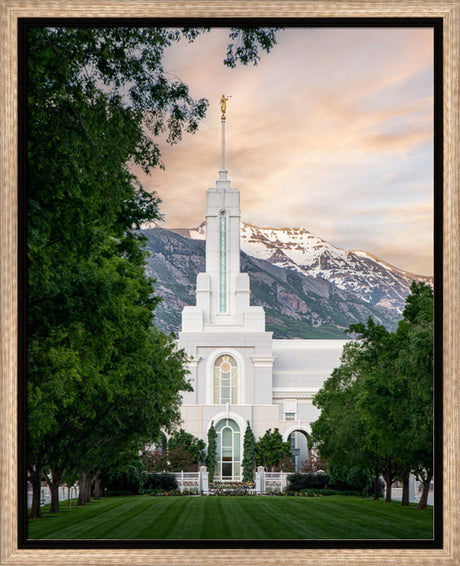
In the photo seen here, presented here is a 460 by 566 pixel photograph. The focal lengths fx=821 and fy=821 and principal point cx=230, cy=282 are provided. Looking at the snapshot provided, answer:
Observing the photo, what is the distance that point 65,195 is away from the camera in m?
9.60

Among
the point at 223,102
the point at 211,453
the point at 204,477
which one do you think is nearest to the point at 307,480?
the point at 204,477

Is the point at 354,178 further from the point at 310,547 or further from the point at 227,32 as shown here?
the point at 310,547

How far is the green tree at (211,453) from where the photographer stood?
30.2 m

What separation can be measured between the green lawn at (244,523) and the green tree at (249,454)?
51.7ft

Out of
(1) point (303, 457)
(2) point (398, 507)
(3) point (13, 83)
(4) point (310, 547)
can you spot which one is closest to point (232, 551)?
(4) point (310, 547)

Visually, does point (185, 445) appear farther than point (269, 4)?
Yes

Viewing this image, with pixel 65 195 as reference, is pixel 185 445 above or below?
below

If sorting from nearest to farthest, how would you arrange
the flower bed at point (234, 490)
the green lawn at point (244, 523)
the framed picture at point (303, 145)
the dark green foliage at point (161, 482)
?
the framed picture at point (303, 145) < the green lawn at point (244, 523) < the flower bed at point (234, 490) < the dark green foliage at point (161, 482)

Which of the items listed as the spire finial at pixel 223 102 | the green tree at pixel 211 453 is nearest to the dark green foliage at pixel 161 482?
the green tree at pixel 211 453

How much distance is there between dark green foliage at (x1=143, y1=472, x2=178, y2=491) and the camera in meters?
27.6

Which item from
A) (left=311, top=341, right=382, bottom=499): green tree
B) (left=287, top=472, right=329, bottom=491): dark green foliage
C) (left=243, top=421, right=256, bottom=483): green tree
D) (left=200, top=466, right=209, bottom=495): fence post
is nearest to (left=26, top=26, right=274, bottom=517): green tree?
(left=287, top=472, right=329, bottom=491): dark green foliage

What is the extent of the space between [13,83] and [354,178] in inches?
150

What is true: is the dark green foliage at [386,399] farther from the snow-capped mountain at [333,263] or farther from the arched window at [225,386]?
the arched window at [225,386]

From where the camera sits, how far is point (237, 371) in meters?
36.5
